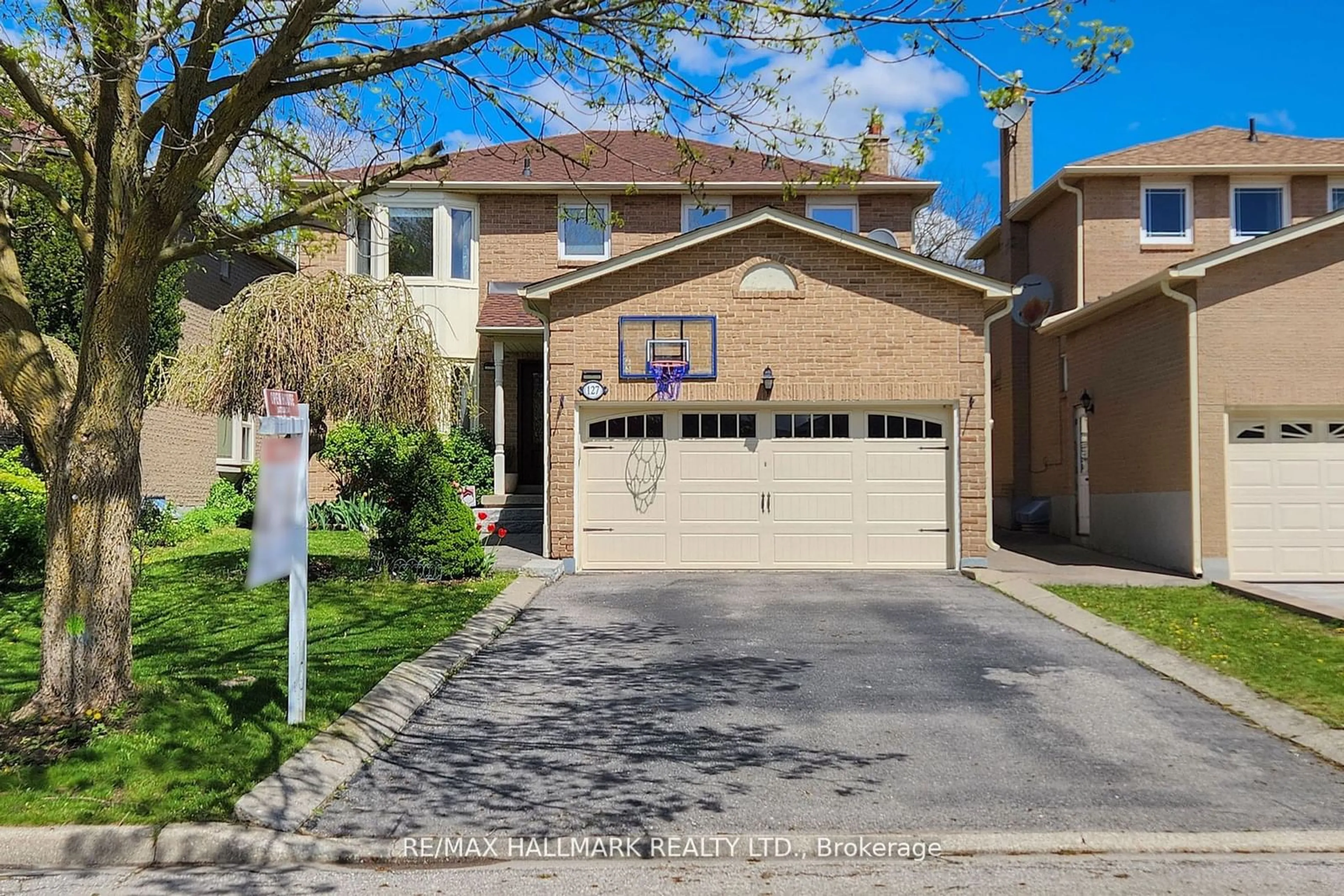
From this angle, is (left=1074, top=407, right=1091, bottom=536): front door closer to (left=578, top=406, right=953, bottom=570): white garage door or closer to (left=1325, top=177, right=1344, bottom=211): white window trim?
(left=578, top=406, right=953, bottom=570): white garage door

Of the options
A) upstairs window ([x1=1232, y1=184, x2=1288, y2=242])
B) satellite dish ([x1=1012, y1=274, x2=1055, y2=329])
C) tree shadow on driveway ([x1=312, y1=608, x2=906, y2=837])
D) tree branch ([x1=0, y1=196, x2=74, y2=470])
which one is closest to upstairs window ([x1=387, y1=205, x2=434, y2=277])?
satellite dish ([x1=1012, y1=274, x2=1055, y2=329])

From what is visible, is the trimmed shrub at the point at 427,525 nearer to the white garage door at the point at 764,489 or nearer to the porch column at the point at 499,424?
the white garage door at the point at 764,489

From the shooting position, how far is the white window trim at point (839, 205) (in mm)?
20172

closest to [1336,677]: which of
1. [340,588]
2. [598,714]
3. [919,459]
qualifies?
[598,714]

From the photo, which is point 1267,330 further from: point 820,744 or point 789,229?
point 820,744

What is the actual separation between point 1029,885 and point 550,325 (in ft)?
35.7

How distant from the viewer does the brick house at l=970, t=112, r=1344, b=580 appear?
13336mm

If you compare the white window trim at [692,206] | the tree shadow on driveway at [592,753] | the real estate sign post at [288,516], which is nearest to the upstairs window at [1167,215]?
the white window trim at [692,206]

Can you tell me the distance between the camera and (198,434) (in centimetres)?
2173

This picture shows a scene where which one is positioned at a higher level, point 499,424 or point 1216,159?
point 1216,159

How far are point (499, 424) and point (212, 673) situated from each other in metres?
10.5

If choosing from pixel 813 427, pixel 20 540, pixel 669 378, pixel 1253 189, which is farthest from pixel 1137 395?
pixel 20 540

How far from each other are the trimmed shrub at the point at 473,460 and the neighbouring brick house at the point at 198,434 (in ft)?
13.6

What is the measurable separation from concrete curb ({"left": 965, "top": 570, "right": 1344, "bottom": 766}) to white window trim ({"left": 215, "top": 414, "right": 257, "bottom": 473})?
16836 mm
